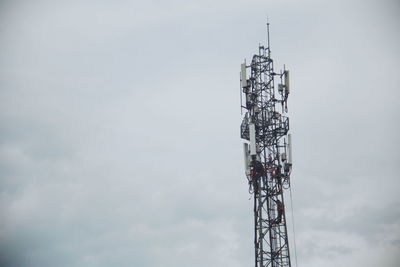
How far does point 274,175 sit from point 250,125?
5.85 meters

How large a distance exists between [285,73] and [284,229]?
17.2m

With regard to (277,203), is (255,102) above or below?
above

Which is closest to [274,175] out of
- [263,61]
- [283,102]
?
[283,102]

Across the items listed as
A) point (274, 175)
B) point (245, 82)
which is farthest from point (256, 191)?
point (245, 82)

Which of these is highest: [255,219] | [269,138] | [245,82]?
[245,82]

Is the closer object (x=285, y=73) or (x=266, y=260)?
(x=266, y=260)

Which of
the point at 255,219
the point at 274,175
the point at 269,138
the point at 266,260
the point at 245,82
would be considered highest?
the point at 245,82

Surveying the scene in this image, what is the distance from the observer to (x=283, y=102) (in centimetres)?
6769

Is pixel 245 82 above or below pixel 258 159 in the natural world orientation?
above

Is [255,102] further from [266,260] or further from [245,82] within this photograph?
[266,260]

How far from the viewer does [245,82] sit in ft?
221

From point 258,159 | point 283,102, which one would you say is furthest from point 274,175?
point 283,102

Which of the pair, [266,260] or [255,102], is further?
[255,102]

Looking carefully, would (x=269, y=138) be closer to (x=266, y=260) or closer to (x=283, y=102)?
(x=283, y=102)
